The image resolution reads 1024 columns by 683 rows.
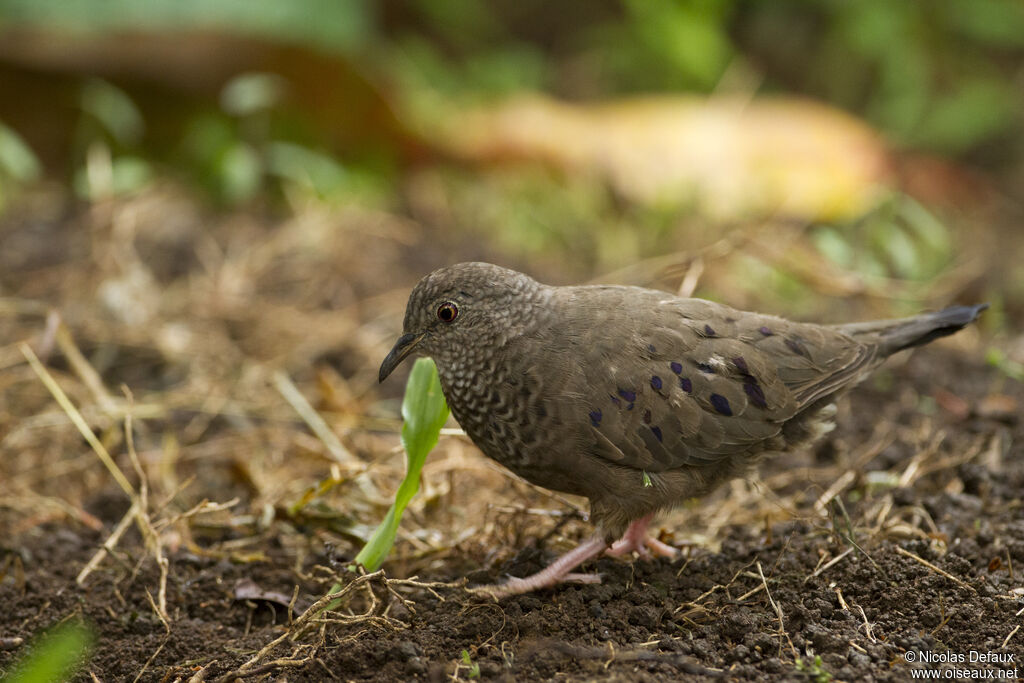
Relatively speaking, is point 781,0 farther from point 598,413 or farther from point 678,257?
point 598,413

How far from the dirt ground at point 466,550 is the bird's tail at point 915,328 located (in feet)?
1.34

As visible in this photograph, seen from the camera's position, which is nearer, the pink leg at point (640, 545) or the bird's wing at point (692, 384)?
the bird's wing at point (692, 384)

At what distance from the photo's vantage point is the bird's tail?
12.0ft

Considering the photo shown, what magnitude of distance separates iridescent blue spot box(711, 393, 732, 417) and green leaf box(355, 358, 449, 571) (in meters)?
0.84

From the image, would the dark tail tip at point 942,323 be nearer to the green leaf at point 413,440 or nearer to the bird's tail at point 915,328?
the bird's tail at point 915,328

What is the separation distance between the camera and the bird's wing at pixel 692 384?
10.5 feet

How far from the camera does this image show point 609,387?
3193 millimetres

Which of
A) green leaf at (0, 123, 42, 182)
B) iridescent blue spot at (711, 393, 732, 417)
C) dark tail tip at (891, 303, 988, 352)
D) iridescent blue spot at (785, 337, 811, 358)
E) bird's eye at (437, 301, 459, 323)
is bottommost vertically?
green leaf at (0, 123, 42, 182)

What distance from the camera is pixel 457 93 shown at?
8.98m

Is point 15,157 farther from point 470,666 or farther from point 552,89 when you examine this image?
point 552,89

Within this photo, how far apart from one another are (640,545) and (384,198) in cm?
429

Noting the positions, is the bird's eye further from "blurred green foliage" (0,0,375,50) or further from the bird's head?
"blurred green foliage" (0,0,375,50)

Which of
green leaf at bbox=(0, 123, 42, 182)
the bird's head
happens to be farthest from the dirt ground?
green leaf at bbox=(0, 123, 42, 182)

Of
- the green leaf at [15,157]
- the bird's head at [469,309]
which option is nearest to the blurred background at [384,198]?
the green leaf at [15,157]
